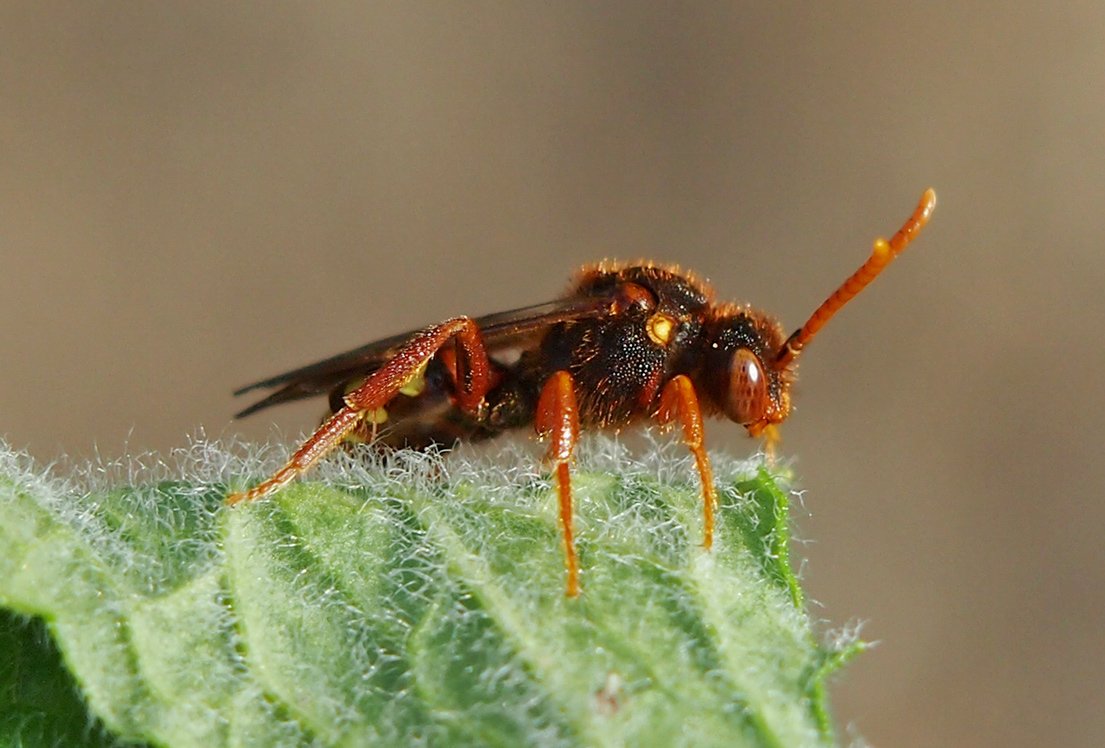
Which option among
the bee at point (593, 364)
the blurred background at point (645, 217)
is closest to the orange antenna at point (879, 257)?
the bee at point (593, 364)

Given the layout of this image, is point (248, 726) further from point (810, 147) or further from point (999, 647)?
point (810, 147)

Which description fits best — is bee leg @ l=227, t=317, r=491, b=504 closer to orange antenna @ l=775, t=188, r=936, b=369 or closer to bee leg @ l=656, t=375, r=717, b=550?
bee leg @ l=656, t=375, r=717, b=550

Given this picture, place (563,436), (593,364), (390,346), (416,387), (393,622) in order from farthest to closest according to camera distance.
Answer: (416,387)
(593,364)
(390,346)
(563,436)
(393,622)

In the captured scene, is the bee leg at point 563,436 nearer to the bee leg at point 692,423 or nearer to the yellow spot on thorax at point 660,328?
the bee leg at point 692,423

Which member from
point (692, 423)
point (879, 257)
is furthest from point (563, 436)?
point (879, 257)

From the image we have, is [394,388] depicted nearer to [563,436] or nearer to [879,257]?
[563,436]

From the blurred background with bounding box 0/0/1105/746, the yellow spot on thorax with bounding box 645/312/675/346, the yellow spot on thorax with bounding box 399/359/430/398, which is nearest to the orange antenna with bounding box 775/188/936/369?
the yellow spot on thorax with bounding box 645/312/675/346

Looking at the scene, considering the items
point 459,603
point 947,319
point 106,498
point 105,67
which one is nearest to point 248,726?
point 459,603
